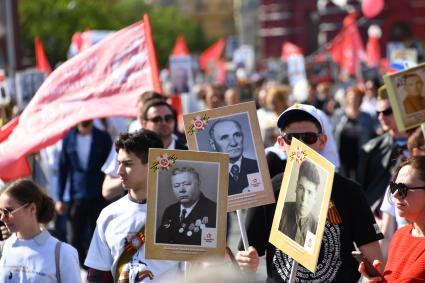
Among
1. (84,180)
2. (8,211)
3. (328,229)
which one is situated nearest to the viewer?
(328,229)

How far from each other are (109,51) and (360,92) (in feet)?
17.8

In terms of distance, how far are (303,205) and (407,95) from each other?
6.82 feet

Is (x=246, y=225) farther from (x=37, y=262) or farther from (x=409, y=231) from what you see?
(x=37, y=262)

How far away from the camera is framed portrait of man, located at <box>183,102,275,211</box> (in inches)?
199

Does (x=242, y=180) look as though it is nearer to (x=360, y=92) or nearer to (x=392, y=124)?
(x=392, y=124)

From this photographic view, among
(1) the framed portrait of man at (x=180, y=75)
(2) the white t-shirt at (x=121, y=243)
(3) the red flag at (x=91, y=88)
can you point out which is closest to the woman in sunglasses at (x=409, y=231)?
(2) the white t-shirt at (x=121, y=243)

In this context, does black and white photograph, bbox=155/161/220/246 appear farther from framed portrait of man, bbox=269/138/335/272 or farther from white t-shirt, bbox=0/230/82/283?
white t-shirt, bbox=0/230/82/283

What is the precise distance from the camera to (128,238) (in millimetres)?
5074

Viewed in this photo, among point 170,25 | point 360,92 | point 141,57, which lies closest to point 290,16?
point 170,25

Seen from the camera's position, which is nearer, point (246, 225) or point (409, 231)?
point (409, 231)

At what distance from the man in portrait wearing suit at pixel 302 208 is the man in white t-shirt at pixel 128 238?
0.64 metres

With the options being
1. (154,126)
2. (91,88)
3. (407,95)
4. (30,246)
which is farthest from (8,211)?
(91,88)

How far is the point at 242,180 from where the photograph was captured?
16.4 ft

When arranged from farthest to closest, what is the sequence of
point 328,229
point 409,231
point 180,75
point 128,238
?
point 180,75, point 128,238, point 328,229, point 409,231
